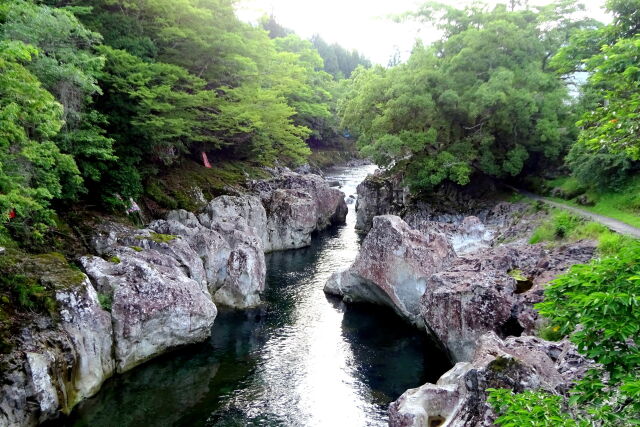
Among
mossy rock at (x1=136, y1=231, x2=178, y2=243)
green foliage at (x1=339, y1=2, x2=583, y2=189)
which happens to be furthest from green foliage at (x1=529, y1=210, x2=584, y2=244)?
mossy rock at (x1=136, y1=231, x2=178, y2=243)

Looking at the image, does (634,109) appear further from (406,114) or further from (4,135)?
(406,114)

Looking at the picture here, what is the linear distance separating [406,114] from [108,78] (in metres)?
20.1

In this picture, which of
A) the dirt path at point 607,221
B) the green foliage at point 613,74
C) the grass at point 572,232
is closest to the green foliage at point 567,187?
the dirt path at point 607,221

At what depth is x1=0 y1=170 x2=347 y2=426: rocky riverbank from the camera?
40.5ft

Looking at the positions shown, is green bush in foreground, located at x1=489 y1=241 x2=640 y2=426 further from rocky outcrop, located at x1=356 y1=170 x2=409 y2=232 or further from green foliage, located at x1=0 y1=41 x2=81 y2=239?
rocky outcrop, located at x1=356 y1=170 x2=409 y2=232

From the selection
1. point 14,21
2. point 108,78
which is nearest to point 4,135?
point 14,21

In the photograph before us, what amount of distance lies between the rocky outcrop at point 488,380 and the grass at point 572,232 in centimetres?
822

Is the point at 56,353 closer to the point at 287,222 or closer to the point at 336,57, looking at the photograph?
the point at 287,222

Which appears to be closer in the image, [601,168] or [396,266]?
[396,266]

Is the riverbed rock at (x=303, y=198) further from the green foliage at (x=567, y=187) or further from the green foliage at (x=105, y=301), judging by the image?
the green foliage at (x=105, y=301)

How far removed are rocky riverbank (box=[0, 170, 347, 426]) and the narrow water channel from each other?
84cm

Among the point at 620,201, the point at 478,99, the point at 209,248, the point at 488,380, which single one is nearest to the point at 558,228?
the point at 620,201

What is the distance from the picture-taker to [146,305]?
16.1 metres

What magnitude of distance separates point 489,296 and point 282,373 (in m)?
7.86
